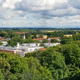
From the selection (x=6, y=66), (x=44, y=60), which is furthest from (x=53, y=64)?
(x=6, y=66)

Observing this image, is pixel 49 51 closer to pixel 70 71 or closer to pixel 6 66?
pixel 70 71

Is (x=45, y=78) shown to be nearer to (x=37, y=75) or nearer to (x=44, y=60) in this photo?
(x=37, y=75)

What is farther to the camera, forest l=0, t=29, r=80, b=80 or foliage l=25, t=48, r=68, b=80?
foliage l=25, t=48, r=68, b=80

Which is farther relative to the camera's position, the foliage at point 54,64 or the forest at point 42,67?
the foliage at point 54,64

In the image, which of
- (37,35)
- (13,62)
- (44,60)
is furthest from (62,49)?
(37,35)

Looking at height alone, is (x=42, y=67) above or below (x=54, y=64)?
above

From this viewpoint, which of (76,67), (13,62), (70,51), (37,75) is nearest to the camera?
(37,75)

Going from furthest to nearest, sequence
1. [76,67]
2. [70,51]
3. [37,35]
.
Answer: [37,35], [70,51], [76,67]

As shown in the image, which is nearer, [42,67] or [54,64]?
[42,67]

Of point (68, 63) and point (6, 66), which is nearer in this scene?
point (6, 66)

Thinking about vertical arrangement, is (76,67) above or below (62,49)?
below
